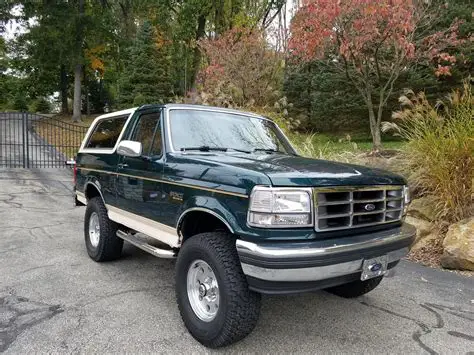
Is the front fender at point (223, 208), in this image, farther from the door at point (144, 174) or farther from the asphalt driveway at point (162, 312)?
the asphalt driveway at point (162, 312)

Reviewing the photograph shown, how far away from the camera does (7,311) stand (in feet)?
12.2

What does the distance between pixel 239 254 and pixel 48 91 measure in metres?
40.3

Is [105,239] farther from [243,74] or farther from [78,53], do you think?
[78,53]

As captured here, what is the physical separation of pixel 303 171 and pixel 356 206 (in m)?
0.54

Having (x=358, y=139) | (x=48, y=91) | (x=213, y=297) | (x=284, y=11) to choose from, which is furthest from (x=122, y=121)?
(x=48, y=91)

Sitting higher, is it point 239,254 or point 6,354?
point 239,254

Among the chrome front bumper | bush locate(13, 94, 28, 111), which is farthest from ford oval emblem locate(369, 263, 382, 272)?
bush locate(13, 94, 28, 111)

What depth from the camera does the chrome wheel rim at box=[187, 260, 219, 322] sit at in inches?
127

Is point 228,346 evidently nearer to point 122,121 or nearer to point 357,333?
point 357,333

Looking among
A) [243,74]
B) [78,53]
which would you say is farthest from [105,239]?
[78,53]

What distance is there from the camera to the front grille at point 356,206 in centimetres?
291

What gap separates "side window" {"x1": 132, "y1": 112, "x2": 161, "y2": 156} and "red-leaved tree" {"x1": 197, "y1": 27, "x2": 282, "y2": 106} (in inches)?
315

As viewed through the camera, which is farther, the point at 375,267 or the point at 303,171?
the point at 375,267

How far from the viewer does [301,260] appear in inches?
106
